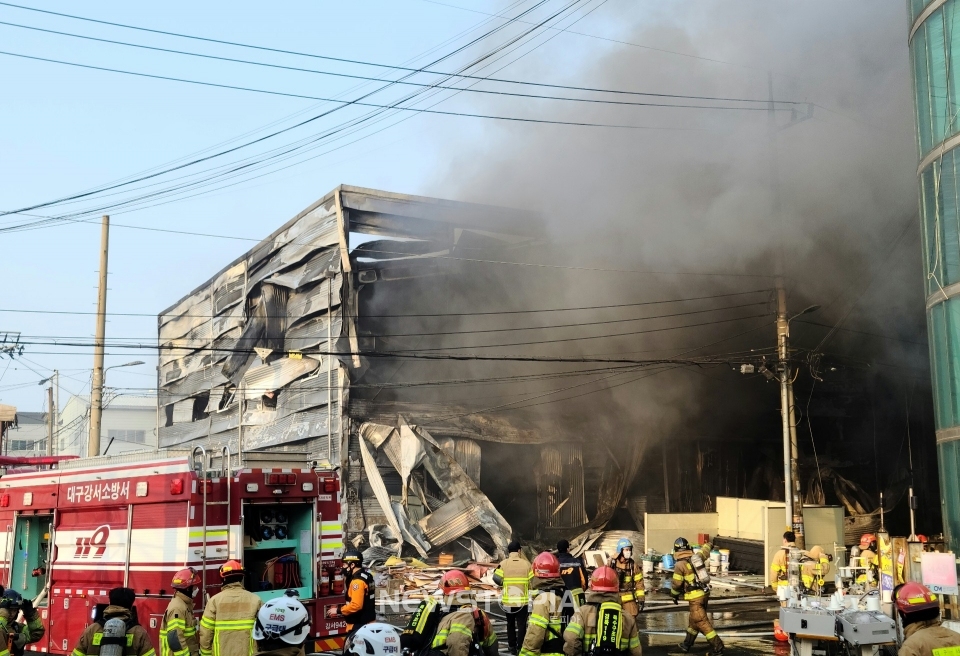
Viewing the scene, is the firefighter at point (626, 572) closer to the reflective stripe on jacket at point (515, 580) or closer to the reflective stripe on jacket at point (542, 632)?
the reflective stripe on jacket at point (515, 580)

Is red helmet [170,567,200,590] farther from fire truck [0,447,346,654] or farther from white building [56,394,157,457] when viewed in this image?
white building [56,394,157,457]

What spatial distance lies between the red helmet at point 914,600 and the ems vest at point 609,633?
183 centimetres

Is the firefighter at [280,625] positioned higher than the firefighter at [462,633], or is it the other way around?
the firefighter at [280,625]

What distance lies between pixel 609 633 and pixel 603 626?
6 centimetres

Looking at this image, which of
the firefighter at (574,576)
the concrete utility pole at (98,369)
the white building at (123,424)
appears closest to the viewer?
the firefighter at (574,576)

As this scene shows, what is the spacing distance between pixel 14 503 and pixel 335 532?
3.99m

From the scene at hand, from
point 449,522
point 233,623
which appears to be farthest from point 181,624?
point 449,522

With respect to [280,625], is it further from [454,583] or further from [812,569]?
[812,569]

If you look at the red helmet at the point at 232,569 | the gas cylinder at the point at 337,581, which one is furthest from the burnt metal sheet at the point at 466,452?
the red helmet at the point at 232,569

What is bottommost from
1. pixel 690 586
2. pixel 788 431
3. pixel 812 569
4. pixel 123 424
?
pixel 812 569

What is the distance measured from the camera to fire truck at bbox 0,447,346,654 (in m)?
8.12

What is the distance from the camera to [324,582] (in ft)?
29.3

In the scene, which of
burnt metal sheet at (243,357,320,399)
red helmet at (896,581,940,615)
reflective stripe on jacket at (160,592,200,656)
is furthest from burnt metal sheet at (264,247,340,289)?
red helmet at (896,581,940,615)

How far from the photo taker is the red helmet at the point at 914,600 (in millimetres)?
4551
